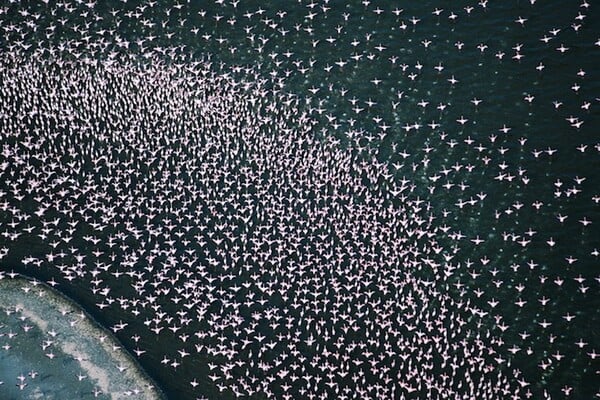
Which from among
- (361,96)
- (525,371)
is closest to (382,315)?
(525,371)

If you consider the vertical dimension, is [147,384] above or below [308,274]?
below

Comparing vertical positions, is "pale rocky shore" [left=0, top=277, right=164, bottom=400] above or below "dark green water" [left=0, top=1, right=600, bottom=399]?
below

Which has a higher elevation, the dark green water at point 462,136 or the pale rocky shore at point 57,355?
the dark green water at point 462,136

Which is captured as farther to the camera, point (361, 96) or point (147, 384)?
point (361, 96)

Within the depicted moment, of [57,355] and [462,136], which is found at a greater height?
[462,136]

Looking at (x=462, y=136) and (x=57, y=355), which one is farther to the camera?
(x=462, y=136)

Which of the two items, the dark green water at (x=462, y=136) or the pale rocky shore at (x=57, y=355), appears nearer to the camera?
the dark green water at (x=462, y=136)

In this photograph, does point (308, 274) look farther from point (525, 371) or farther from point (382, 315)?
point (525, 371)

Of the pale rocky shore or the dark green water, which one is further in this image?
the pale rocky shore
